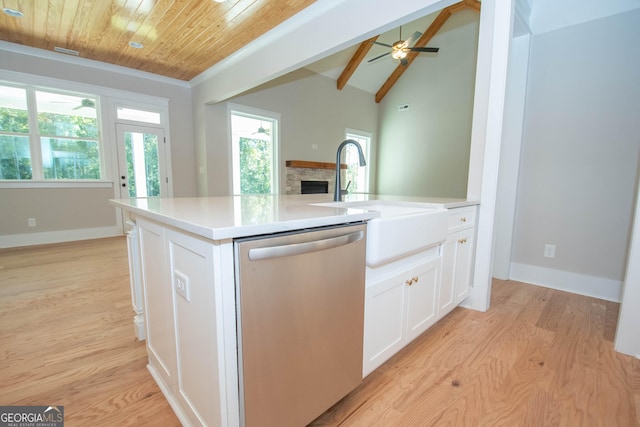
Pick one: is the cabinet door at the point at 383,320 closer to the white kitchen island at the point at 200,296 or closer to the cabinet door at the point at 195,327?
the white kitchen island at the point at 200,296

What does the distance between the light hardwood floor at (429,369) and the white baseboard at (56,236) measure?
Result: 2211 millimetres

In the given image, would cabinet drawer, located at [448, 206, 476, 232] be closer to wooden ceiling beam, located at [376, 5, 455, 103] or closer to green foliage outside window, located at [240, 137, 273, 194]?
wooden ceiling beam, located at [376, 5, 455, 103]

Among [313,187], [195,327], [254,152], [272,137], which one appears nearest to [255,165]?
[254,152]

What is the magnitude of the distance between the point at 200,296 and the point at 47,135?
4884 mm

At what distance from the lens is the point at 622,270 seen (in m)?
2.34

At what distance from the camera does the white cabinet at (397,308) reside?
4.08 feet

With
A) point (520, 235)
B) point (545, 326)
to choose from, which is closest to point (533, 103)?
point (520, 235)

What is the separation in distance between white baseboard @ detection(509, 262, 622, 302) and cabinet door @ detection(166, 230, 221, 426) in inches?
123

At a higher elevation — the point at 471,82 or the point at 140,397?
the point at 471,82

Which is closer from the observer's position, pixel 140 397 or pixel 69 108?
pixel 140 397

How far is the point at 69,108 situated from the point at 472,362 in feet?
19.0

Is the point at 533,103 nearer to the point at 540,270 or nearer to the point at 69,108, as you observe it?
the point at 540,270

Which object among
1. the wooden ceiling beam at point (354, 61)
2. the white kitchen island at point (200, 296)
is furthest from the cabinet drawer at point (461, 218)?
the wooden ceiling beam at point (354, 61)

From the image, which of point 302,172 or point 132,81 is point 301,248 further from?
point 132,81
